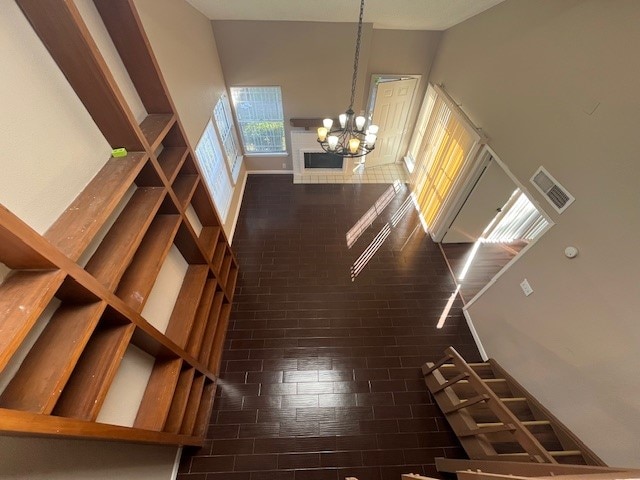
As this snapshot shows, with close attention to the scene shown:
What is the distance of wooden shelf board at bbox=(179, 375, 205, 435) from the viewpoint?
232cm

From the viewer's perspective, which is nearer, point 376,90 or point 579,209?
point 579,209

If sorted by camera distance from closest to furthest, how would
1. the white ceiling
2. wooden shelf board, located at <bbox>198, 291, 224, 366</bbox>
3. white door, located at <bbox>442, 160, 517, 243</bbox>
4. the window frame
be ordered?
wooden shelf board, located at <bbox>198, 291, 224, 366</bbox>
the white ceiling
white door, located at <bbox>442, 160, 517, 243</bbox>
the window frame

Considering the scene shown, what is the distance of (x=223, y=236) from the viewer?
3418 millimetres

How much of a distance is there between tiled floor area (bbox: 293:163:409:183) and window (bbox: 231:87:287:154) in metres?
0.80

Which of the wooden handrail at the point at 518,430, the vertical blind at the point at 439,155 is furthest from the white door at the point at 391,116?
the wooden handrail at the point at 518,430

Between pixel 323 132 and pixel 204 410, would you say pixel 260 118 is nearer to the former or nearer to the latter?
pixel 323 132

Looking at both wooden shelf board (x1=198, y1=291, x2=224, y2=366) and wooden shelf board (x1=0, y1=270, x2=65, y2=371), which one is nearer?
wooden shelf board (x1=0, y1=270, x2=65, y2=371)

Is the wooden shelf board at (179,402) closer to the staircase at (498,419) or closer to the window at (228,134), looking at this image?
the staircase at (498,419)

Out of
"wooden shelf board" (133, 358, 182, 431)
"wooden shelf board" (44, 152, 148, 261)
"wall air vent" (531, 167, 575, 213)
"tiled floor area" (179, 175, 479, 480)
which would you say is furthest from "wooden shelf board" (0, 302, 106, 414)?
"wall air vent" (531, 167, 575, 213)

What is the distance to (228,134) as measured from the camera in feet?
15.6

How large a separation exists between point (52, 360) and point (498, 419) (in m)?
3.09

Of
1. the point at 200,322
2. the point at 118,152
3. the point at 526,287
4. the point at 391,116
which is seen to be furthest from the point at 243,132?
the point at 526,287

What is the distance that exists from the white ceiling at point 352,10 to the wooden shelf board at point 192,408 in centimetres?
417

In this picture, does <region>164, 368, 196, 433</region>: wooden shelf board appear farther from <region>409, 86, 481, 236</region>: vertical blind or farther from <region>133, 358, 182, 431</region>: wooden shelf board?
<region>409, 86, 481, 236</region>: vertical blind
